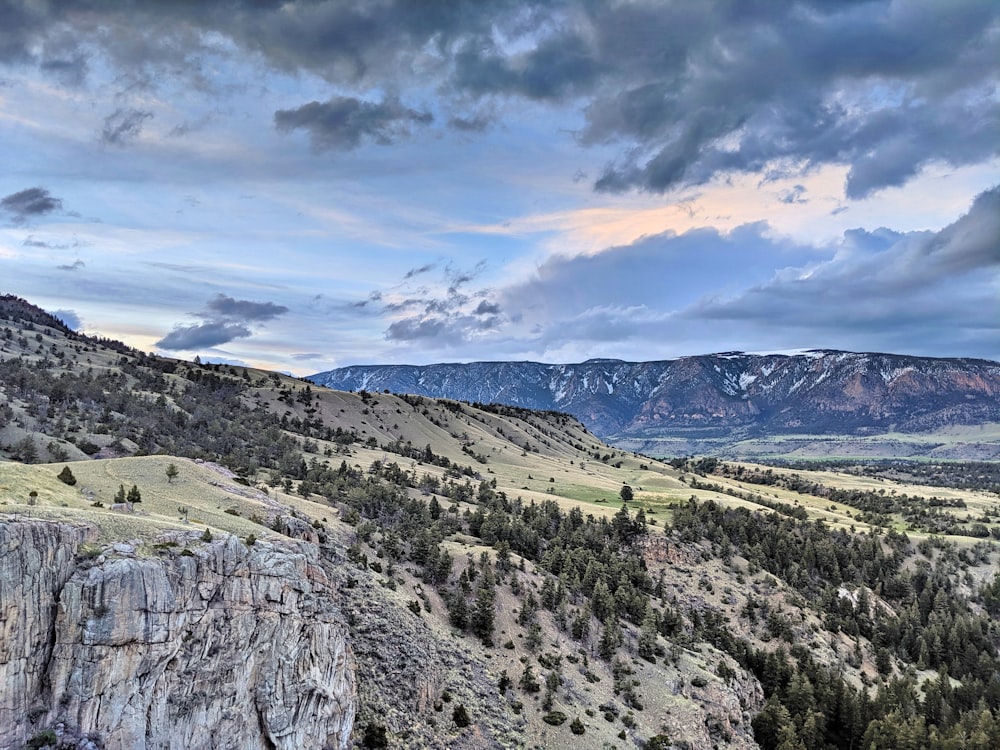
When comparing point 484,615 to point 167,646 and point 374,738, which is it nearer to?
point 374,738

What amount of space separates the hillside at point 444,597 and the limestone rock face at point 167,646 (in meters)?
0.13

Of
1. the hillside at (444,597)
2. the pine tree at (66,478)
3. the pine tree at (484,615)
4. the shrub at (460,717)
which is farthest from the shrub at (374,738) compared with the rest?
the pine tree at (66,478)

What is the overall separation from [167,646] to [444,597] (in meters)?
35.4

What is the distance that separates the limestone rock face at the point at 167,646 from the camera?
26.5 metres

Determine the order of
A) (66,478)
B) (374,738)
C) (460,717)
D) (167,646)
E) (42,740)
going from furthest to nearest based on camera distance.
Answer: (460,717) < (374,738) < (66,478) < (167,646) < (42,740)

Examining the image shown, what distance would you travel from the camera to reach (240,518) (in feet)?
144

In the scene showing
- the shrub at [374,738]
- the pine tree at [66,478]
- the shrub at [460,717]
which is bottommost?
the shrub at [460,717]

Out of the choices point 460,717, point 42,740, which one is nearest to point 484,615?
point 460,717

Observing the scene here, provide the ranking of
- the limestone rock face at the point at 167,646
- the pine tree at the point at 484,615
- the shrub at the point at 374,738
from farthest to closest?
the pine tree at the point at 484,615
the shrub at the point at 374,738
the limestone rock face at the point at 167,646

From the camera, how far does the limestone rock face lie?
2650cm

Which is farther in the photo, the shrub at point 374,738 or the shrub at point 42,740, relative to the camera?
the shrub at point 374,738

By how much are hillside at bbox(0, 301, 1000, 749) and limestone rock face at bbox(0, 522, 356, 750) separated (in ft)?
0.42

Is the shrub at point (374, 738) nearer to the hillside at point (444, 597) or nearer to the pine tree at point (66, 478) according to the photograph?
the hillside at point (444, 597)

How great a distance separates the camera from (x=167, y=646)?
29.8 m
